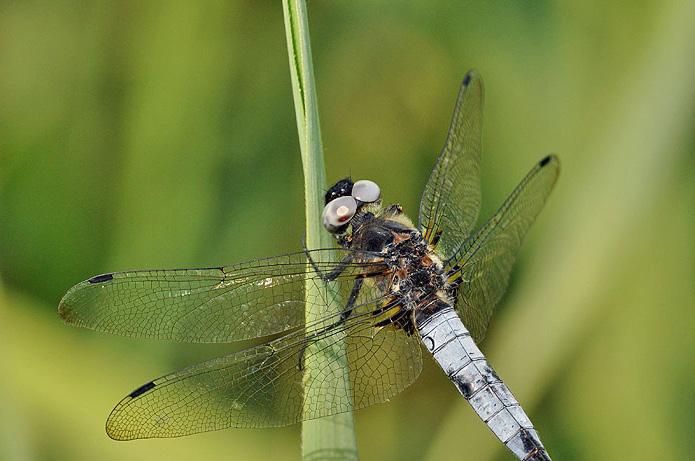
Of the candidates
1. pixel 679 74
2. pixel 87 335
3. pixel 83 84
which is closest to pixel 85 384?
pixel 87 335


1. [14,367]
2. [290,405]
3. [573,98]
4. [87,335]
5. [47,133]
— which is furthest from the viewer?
[573,98]

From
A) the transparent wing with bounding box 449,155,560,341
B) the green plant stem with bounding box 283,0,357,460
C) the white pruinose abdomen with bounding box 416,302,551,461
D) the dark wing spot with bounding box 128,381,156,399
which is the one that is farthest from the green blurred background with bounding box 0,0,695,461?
the green plant stem with bounding box 283,0,357,460

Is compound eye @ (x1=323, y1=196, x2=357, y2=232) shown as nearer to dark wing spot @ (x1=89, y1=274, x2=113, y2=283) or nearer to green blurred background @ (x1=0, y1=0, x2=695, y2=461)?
green blurred background @ (x1=0, y1=0, x2=695, y2=461)

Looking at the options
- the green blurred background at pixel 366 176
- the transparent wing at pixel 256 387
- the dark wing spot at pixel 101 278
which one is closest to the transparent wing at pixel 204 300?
the dark wing spot at pixel 101 278

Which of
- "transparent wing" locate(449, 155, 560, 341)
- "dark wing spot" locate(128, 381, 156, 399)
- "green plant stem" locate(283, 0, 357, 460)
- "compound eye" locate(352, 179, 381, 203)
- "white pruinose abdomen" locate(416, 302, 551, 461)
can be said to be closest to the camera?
"green plant stem" locate(283, 0, 357, 460)

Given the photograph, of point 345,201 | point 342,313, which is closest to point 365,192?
point 345,201

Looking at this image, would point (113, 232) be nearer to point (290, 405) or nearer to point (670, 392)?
point (290, 405)

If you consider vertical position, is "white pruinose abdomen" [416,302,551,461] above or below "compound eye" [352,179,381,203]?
below
